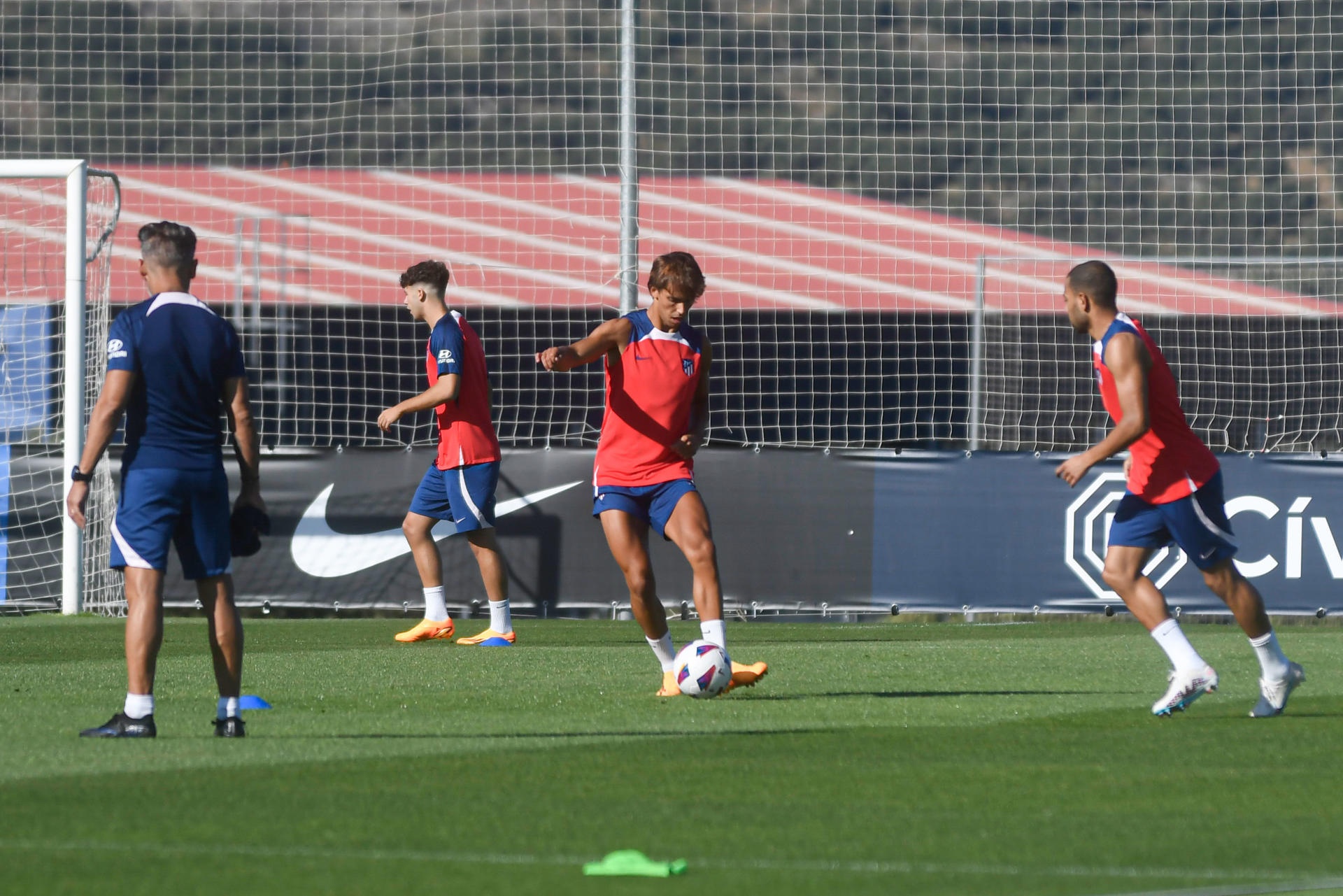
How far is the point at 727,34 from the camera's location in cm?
2475

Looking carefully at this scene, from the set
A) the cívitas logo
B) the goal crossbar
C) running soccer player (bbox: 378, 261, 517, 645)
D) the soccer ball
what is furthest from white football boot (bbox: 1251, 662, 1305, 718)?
the goal crossbar

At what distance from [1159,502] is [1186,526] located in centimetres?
15

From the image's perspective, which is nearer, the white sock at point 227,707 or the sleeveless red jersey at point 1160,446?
the white sock at point 227,707

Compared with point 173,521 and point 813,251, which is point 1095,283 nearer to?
point 173,521

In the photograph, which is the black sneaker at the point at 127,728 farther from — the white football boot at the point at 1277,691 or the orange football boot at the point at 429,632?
the orange football boot at the point at 429,632

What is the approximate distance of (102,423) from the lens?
6.64m

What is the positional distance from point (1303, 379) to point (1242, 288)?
125 cm

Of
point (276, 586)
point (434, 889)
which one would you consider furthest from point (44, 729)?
point (276, 586)

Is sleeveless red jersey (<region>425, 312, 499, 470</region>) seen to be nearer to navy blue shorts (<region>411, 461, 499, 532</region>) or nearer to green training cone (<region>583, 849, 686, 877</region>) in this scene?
navy blue shorts (<region>411, 461, 499, 532</region>)

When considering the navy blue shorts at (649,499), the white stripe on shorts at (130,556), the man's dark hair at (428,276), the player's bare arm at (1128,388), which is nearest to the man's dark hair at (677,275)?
the navy blue shorts at (649,499)

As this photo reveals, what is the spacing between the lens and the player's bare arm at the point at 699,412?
8609mm

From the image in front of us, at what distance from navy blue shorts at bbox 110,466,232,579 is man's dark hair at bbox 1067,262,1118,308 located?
139 inches

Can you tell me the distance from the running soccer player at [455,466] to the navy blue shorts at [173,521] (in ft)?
15.7

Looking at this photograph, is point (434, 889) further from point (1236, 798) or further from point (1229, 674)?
point (1229, 674)
